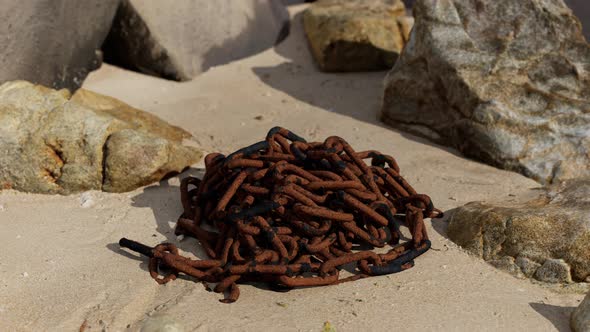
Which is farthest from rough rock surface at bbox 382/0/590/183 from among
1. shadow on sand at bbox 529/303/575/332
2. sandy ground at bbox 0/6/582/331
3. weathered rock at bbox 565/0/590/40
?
weathered rock at bbox 565/0/590/40

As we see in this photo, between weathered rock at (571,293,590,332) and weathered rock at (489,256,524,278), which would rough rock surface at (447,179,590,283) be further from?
weathered rock at (571,293,590,332)

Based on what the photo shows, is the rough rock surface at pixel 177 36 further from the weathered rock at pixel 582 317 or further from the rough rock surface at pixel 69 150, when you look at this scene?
the weathered rock at pixel 582 317

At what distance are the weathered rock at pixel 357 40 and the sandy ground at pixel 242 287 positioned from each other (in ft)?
4.65

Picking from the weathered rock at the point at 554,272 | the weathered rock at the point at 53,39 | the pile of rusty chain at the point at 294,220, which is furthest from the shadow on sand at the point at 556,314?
the weathered rock at the point at 53,39

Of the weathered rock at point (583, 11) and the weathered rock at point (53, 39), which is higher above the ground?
the weathered rock at point (53, 39)

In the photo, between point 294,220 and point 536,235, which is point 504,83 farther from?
point 294,220

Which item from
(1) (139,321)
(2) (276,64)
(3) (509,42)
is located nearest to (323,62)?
(2) (276,64)

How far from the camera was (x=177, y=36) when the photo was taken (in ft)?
22.1

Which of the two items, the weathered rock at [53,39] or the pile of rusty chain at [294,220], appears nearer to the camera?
the pile of rusty chain at [294,220]

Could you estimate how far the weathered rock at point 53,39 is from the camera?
546cm

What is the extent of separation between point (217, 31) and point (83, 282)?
387cm

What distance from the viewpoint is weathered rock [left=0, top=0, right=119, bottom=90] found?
17.9 feet

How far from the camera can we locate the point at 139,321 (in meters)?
3.36

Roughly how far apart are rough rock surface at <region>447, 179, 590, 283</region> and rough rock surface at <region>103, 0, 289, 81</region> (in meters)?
3.43
